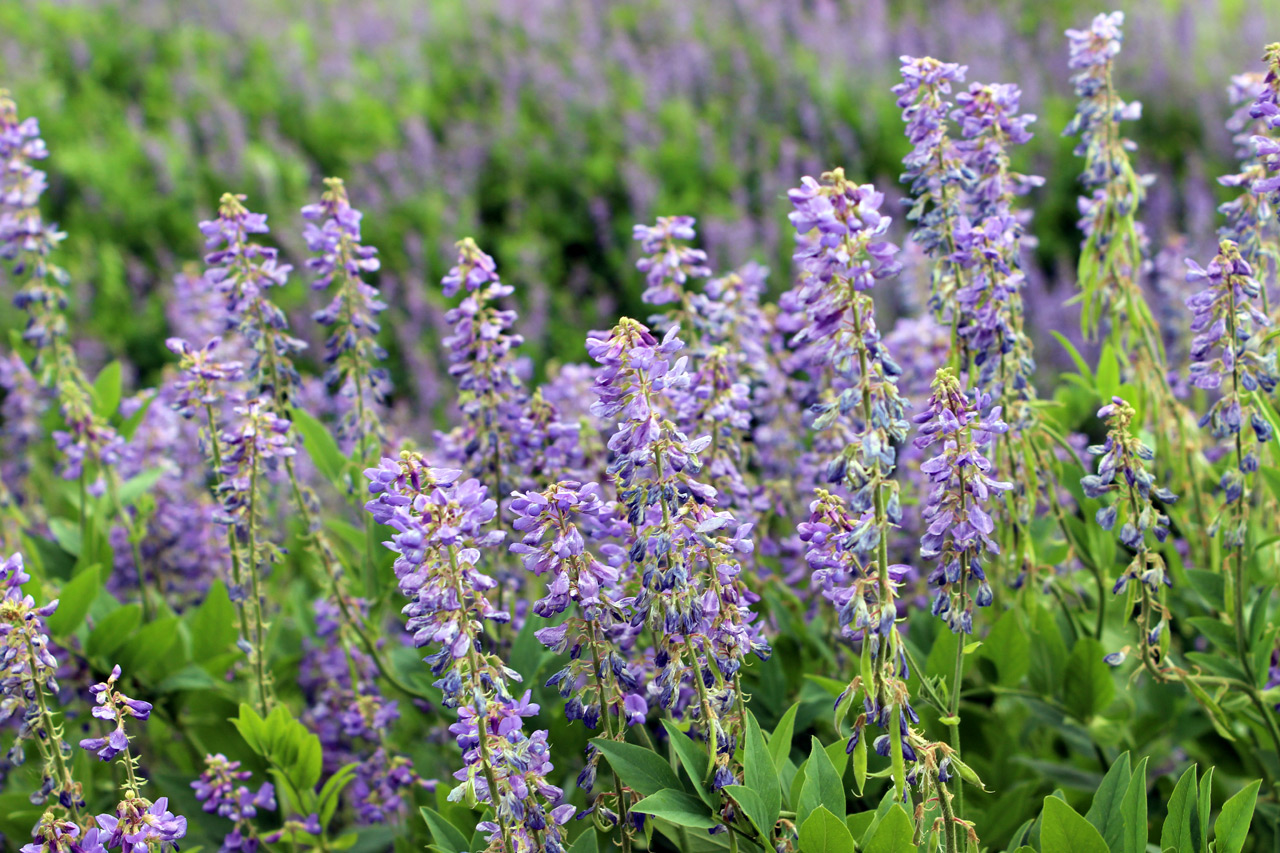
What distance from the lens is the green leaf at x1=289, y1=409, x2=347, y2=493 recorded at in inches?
126

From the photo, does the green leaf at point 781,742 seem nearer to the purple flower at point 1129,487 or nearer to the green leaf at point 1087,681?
the purple flower at point 1129,487

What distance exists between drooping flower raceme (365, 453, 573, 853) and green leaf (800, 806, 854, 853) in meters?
0.47

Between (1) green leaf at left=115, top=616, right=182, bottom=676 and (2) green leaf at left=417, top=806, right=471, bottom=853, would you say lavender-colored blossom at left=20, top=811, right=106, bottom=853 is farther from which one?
(1) green leaf at left=115, top=616, right=182, bottom=676

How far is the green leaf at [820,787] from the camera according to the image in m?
2.17

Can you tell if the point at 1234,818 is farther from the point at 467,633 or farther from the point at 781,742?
the point at 467,633

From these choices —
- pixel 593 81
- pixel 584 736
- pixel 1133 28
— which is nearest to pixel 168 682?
pixel 584 736

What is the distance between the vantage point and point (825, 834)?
202 cm

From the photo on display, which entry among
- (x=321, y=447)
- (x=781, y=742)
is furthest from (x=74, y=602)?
(x=781, y=742)

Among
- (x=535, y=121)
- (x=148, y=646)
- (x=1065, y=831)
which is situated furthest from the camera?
(x=535, y=121)

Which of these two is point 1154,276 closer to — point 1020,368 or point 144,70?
point 1020,368

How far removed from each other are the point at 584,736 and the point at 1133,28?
Result: 37.4ft

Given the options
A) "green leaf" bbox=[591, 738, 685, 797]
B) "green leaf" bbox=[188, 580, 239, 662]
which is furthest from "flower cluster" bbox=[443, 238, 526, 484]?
Answer: "green leaf" bbox=[591, 738, 685, 797]

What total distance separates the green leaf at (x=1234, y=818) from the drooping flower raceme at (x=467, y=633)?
1227 mm

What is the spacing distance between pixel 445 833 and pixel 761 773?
0.70m
